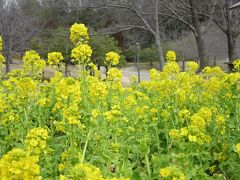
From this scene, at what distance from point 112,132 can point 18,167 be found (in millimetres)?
1840

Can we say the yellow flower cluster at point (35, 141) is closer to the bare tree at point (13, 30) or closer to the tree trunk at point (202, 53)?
the tree trunk at point (202, 53)

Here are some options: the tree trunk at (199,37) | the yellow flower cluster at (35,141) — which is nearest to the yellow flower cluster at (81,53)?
the yellow flower cluster at (35,141)

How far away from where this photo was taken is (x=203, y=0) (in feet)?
69.1

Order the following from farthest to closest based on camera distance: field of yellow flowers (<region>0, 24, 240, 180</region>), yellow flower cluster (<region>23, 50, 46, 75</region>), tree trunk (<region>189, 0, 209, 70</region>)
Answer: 1. tree trunk (<region>189, 0, 209, 70</region>)
2. yellow flower cluster (<region>23, 50, 46, 75</region>)
3. field of yellow flowers (<region>0, 24, 240, 180</region>)

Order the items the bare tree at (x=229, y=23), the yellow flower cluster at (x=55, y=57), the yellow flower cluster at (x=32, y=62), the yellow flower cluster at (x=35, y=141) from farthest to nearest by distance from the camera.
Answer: the bare tree at (x=229, y=23)
the yellow flower cluster at (x=55, y=57)
the yellow flower cluster at (x=32, y=62)
the yellow flower cluster at (x=35, y=141)

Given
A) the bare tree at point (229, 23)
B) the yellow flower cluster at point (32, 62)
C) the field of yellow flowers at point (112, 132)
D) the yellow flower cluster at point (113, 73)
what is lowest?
the field of yellow flowers at point (112, 132)

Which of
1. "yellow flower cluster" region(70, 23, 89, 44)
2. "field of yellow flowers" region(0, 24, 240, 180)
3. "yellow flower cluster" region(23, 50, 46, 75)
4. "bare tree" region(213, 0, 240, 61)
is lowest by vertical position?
"field of yellow flowers" region(0, 24, 240, 180)

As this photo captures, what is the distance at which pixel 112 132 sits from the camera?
3.32m

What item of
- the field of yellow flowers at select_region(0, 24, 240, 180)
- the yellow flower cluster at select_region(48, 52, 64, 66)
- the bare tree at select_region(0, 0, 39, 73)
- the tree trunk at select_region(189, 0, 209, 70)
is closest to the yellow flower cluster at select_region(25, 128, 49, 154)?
the field of yellow flowers at select_region(0, 24, 240, 180)

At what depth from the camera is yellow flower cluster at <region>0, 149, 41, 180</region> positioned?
1.50 meters

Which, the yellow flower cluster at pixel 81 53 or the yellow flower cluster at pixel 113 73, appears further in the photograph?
the yellow flower cluster at pixel 113 73

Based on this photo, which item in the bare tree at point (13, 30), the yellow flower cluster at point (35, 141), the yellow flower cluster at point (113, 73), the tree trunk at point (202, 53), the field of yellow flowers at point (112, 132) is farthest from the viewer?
the bare tree at point (13, 30)

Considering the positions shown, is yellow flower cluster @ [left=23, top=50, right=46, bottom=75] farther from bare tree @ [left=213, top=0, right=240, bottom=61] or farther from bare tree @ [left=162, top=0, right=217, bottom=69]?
bare tree @ [left=162, top=0, right=217, bottom=69]

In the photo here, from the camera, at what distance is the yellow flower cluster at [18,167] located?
1501 mm
